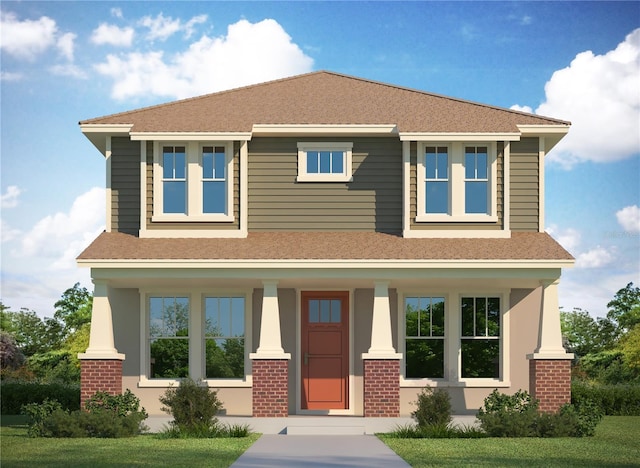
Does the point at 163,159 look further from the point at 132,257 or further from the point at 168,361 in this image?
the point at 168,361

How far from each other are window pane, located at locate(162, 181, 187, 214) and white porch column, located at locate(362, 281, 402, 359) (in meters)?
5.28

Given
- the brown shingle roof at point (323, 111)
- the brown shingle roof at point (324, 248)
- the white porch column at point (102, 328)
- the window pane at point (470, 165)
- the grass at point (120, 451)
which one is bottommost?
the grass at point (120, 451)

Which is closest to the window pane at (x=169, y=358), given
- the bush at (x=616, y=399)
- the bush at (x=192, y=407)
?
the bush at (x=192, y=407)

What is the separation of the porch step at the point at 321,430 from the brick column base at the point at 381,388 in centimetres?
162

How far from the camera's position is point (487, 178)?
23344mm

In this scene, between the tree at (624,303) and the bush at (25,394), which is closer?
the bush at (25,394)

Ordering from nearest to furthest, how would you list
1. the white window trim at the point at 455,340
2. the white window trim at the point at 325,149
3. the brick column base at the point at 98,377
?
the brick column base at the point at 98,377, the white window trim at the point at 455,340, the white window trim at the point at 325,149

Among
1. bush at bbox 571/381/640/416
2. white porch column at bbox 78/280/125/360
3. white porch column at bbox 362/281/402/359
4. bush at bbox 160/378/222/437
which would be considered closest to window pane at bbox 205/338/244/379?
white porch column at bbox 78/280/125/360

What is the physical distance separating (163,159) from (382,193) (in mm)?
5394

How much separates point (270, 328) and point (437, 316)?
448 centimetres

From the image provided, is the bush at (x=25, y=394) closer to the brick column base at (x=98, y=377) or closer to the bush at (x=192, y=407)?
the brick column base at (x=98, y=377)

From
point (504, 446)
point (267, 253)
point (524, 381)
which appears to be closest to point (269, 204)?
point (267, 253)

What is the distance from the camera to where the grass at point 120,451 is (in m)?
14.7

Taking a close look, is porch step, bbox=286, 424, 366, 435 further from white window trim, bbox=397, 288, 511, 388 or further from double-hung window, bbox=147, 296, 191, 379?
double-hung window, bbox=147, 296, 191, 379
